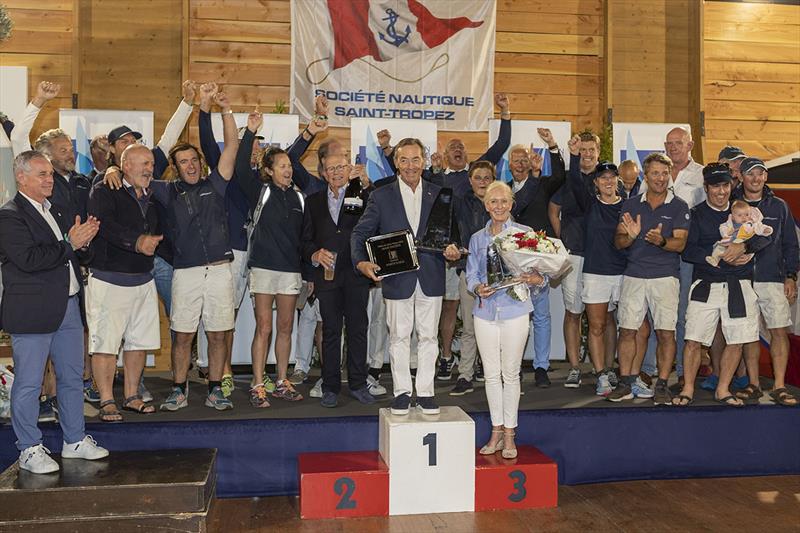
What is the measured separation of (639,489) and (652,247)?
4.81 ft

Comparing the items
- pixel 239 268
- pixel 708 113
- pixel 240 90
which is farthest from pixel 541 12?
pixel 239 268

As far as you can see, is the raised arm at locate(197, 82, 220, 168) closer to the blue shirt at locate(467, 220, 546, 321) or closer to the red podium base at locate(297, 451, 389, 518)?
the blue shirt at locate(467, 220, 546, 321)

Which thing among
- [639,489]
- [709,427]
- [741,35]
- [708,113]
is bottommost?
[639,489]

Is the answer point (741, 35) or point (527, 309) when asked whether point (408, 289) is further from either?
point (741, 35)

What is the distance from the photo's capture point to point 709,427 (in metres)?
4.77

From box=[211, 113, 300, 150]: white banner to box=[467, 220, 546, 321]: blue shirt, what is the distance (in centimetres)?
281

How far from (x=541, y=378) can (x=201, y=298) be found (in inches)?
91.8

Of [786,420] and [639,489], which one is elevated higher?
[786,420]

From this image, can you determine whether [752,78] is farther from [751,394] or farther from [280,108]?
[280,108]

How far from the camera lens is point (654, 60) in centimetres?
845

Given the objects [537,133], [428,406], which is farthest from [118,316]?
[537,133]

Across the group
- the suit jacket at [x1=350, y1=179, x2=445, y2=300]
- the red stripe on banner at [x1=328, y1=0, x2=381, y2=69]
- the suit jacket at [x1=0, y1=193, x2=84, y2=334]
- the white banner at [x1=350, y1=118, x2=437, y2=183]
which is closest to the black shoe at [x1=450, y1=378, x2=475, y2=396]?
the suit jacket at [x1=350, y1=179, x2=445, y2=300]

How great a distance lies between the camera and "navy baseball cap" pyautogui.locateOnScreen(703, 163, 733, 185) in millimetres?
4883

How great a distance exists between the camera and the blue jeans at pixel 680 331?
550 cm
